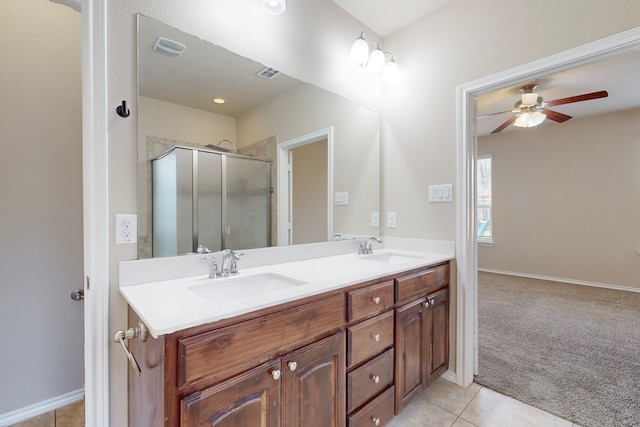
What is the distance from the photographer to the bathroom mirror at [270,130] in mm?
1223

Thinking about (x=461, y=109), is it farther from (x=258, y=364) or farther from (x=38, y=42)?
(x=38, y=42)

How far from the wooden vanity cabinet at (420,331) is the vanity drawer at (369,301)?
0.08 metres

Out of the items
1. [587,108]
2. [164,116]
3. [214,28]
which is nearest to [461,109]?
[214,28]

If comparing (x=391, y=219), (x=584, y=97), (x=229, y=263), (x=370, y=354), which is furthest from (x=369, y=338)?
(x=584, y=97)

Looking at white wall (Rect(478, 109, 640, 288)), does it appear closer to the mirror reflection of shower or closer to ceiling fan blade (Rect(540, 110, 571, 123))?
ceiling fan blade (Rect(540, 110, 571, 123))

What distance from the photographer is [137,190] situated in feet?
3.81

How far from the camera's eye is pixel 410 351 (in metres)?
1.53

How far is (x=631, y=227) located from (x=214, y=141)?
5.39 metres

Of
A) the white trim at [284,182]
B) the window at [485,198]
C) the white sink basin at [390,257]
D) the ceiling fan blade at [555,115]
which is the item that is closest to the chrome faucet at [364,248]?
the white sink basin at [390,257]

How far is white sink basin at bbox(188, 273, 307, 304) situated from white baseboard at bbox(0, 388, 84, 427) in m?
1.29

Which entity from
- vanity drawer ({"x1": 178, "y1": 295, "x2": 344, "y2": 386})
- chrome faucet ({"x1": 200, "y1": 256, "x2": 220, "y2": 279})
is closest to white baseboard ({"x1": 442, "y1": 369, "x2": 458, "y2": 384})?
vanity drawer ({"x1": 178, "y1": 295, "x2": 344, "y2": 386})

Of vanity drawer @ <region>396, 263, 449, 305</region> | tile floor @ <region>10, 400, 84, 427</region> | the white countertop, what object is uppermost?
the white countertop

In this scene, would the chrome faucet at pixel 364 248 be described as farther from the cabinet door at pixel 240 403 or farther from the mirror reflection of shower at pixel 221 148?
the cabinet door at pixel 240 403

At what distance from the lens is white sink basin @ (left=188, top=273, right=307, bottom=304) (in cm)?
117
